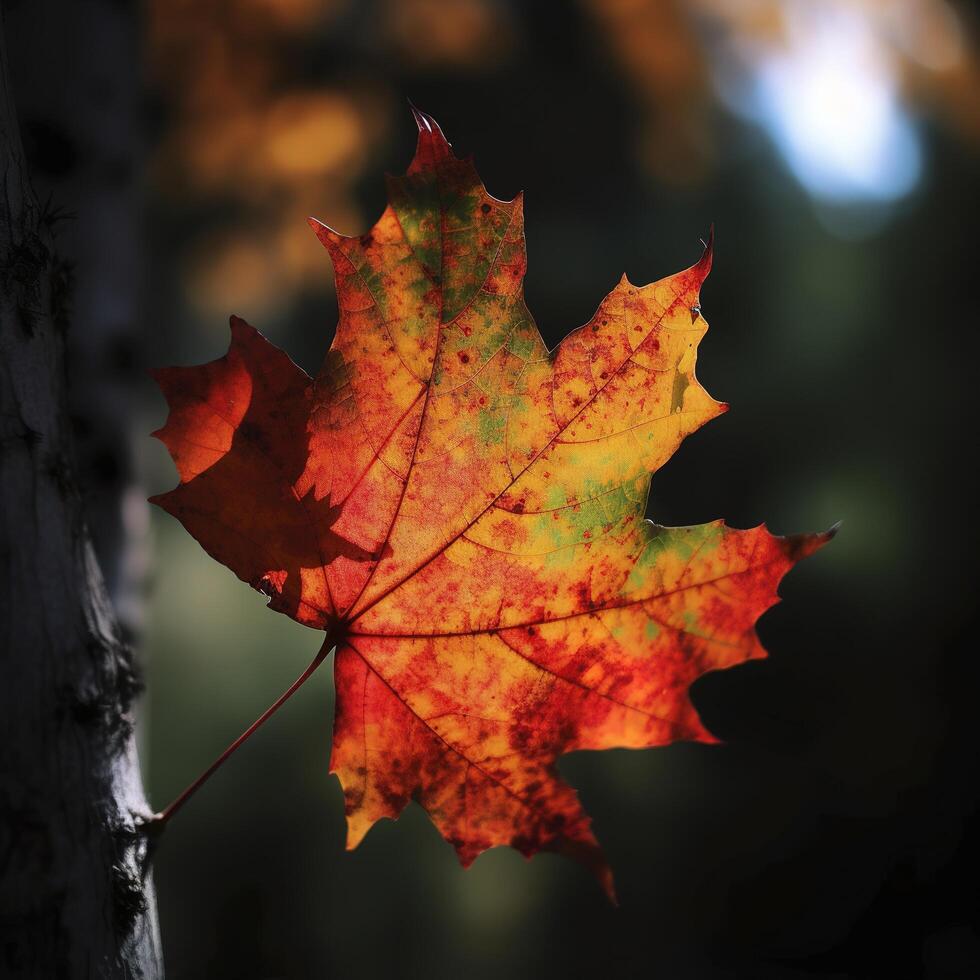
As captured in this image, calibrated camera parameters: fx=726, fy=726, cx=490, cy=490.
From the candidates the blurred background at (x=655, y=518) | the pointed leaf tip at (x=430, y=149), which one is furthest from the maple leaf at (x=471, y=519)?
the blurred background at (x=655, y=518)

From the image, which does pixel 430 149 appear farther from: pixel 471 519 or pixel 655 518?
pixel 655 518

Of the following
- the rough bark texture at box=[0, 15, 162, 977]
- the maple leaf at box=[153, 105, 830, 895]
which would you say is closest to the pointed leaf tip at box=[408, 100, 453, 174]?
the maple leaf at box=[153, 105, 830, 895]

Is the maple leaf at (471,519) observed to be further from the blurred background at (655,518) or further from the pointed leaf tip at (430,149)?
the blurred background at (655,518)

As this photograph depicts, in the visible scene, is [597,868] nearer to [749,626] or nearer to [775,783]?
[749,626]

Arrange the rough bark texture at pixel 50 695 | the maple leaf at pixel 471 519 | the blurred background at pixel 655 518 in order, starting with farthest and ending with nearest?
the blurred background at pixel 655 518, the maple leaf at pixel 471 519, the rough bark texture at pixel 50 695

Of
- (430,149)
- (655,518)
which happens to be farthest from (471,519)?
(655,518)
